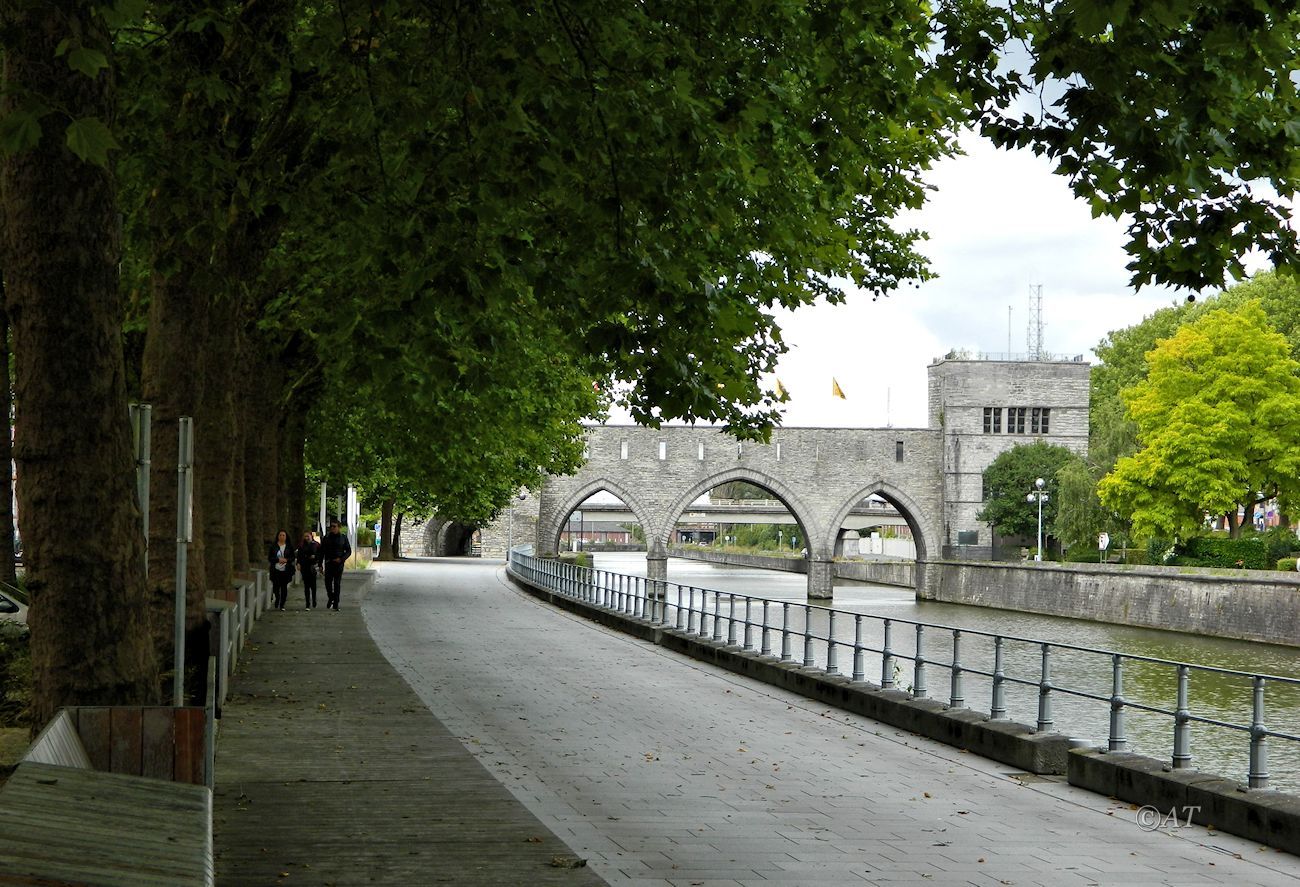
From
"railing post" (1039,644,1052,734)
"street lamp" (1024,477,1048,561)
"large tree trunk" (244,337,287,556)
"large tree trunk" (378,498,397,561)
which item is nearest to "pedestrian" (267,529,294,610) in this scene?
"large tree trunk" (244,337,287,556)

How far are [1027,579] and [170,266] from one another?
42.5m

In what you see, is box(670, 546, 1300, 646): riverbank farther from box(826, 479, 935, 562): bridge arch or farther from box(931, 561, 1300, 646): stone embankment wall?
box(826, 479, 935, 562): bridge arch

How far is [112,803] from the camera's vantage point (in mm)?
5141

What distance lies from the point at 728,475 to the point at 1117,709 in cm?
5488

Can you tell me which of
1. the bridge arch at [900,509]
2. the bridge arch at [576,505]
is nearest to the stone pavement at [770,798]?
the bridge arch at [576,505]

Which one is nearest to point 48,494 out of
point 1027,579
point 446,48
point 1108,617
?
point 446,48

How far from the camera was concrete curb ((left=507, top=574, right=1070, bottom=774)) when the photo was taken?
10.8 meters

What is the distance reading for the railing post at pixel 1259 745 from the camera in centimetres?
891

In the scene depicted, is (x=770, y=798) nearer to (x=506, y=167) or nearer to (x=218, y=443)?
(x=506, y=167)

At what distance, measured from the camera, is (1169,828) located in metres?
8.62

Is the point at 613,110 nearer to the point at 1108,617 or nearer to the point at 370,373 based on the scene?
the point at 370,373

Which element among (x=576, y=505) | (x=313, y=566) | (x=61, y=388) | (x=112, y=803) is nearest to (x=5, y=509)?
(x=313, y=566)

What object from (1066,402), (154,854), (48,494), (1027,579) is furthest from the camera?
(1066,402)

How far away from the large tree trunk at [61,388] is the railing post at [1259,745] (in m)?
6.06
